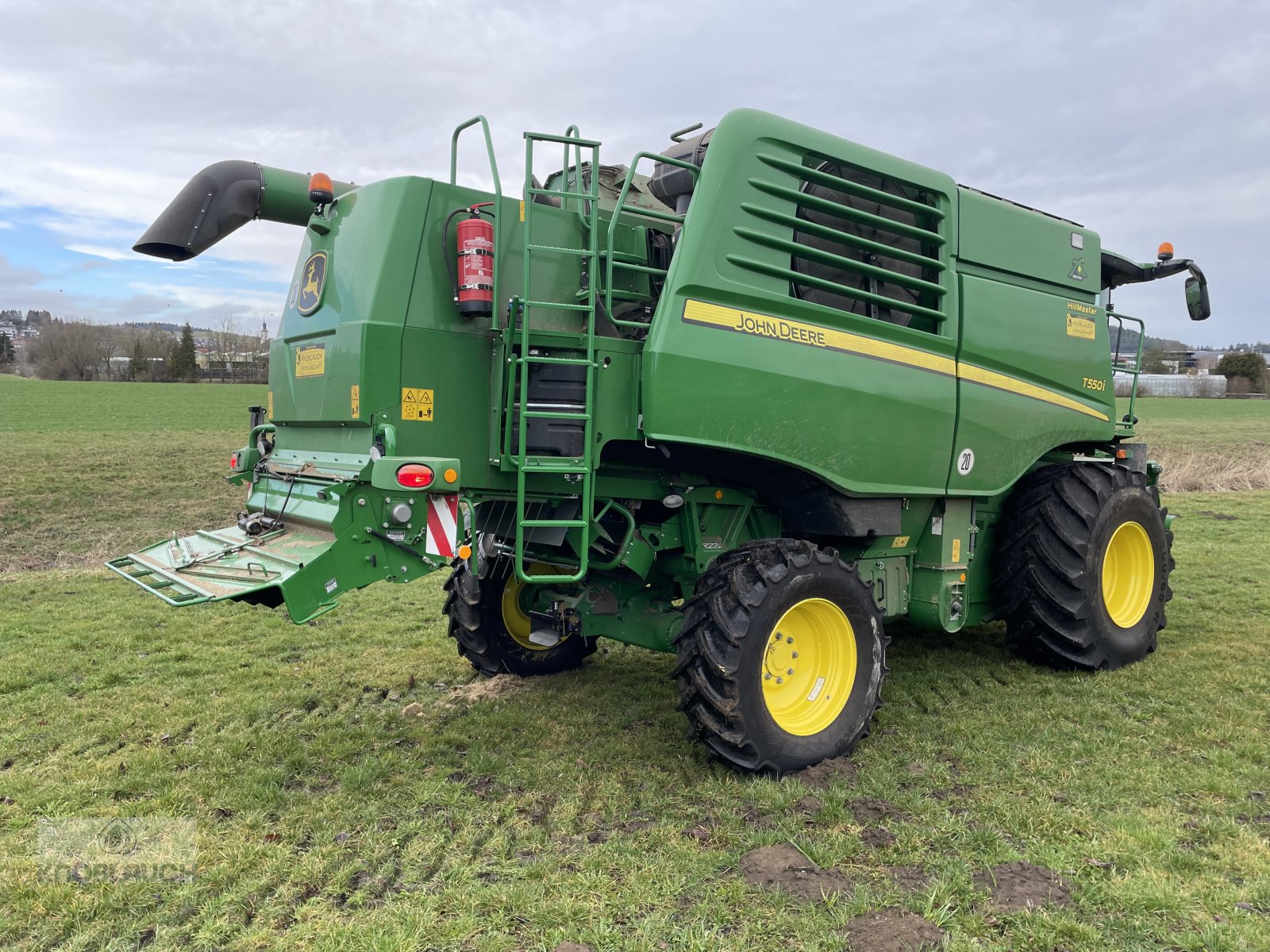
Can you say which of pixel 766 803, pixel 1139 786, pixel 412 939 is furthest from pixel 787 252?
pixel 412 939

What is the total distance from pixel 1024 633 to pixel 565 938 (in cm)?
410

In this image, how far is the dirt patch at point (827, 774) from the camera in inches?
163

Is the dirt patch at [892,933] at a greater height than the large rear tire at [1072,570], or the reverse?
the large rear tire at [1072,570]

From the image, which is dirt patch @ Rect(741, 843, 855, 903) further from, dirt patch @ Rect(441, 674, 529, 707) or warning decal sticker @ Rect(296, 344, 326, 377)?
warning decal sticker @ Rect(296, 344, 326, 377)

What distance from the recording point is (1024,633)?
5.84 metres

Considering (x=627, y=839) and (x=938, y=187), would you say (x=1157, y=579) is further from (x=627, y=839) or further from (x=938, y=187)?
(x=627, y=839)

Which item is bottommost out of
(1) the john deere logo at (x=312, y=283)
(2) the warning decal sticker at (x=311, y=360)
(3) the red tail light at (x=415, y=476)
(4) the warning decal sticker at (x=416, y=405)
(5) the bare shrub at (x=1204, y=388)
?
Result: (3) the red tail light at (x=415, y=476)

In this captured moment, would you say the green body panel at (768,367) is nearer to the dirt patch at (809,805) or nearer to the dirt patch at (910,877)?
the dirt patch at (809,805)

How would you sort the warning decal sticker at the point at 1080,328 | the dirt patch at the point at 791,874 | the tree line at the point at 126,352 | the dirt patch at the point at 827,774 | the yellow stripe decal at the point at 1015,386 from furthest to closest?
the tree line at the point at 126,352 → the warning decal sticker at the point at 1080,328 → the yellow stripe decal at the point at 1015,386 → the dirt patch at the point at 827,774 → the dirt patch at the point at 791,874

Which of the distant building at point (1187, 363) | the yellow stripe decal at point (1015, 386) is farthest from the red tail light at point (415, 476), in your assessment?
the distant building at point (1187, 363)

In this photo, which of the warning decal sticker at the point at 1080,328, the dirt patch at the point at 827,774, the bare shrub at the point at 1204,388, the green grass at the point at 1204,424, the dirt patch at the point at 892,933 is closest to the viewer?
the dirt patch at the point at 892,933

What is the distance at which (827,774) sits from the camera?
4.23 m

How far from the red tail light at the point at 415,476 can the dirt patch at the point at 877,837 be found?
237 cm

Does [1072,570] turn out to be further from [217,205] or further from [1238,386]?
[1238,386]
